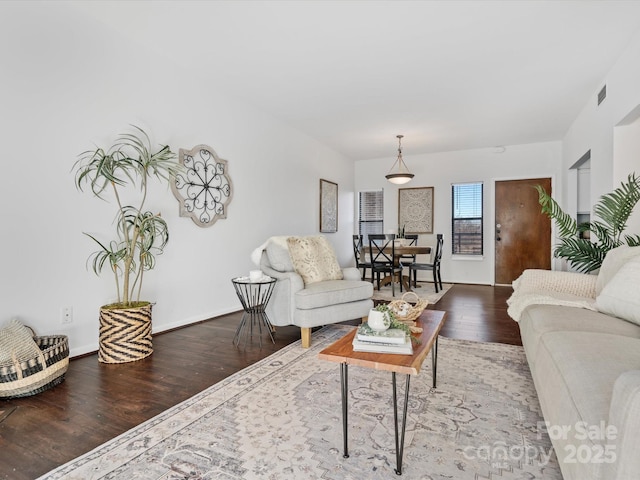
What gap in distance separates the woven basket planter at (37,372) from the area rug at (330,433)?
830mm

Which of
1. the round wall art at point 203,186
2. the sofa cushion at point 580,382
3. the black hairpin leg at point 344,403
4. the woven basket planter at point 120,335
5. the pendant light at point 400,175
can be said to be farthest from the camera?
the pendant light at point 400,175

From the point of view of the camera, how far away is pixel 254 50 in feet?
10.4

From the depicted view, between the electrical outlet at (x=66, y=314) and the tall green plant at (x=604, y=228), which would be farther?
the tall green plant at (x=604, y=228)

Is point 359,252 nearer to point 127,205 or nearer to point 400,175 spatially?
point 400,175

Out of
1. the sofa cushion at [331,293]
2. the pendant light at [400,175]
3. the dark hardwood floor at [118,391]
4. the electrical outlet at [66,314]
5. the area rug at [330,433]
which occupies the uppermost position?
the pendant light at [400,175]

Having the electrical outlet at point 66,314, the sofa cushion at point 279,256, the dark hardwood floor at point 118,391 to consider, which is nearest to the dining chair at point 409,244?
the dark hardwood floor at point 118,391

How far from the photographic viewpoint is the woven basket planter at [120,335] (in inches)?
101

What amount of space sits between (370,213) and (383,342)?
630 cm

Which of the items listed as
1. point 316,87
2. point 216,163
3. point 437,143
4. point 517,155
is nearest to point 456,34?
point 316,87

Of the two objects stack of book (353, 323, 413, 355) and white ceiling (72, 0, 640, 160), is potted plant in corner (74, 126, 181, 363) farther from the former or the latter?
stack of book (353, 323, 413, 355)

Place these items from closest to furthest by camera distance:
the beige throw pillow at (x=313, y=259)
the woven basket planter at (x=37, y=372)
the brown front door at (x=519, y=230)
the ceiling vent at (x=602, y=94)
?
the woven basket planter at (x=37, y=372)
the beige throw pillow at (x=313, y=259)
the ceiling vent at (x=602, y=94)
the brown front door at (x=519, y=230)

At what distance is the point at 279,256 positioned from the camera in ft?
10.7

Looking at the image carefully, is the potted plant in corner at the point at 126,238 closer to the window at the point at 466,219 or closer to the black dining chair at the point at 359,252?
the black dining chair at the point at 359,252

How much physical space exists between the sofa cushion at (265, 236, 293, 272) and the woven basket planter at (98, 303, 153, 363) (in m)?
1.17
